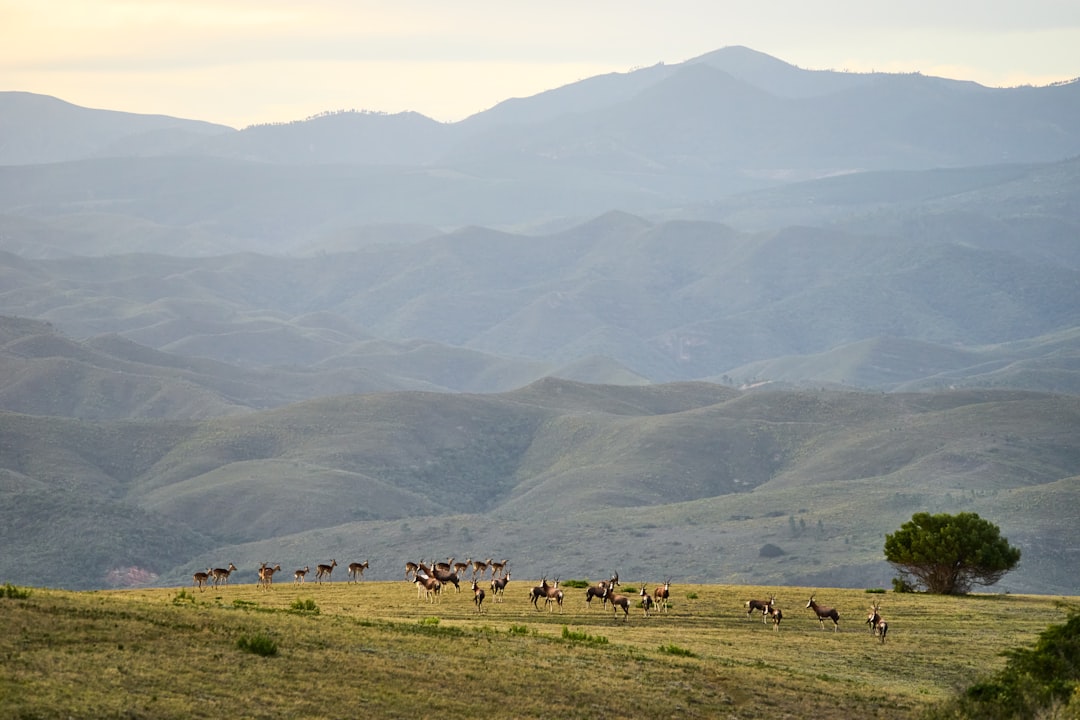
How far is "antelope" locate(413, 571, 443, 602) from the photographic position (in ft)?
140

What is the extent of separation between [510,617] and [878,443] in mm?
155349

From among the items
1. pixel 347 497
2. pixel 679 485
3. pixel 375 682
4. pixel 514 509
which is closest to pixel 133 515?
pixel 347 497

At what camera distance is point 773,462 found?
Result: 198500 mm

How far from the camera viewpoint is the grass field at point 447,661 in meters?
26.1

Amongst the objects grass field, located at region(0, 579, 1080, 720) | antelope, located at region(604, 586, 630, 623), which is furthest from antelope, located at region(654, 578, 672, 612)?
antelope, located at region(604, 586, 630, 623)

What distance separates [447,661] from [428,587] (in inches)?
471

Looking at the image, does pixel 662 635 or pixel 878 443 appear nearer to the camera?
pixel 662 635

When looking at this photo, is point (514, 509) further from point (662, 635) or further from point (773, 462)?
point (662, 635)

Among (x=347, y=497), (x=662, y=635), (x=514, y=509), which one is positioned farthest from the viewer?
(x=514, y=509)

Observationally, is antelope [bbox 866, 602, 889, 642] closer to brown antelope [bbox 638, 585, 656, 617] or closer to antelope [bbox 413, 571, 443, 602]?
brown antelope [bbox 638, 585, 656, 617]

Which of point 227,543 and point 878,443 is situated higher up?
point 878,443

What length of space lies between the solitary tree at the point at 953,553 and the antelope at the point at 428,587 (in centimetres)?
2034

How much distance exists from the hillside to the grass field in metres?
88.0

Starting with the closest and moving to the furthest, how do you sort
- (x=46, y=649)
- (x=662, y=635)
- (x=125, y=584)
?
(x=46, y=649) → (x=662, y=635) → (x=125, y=584)
